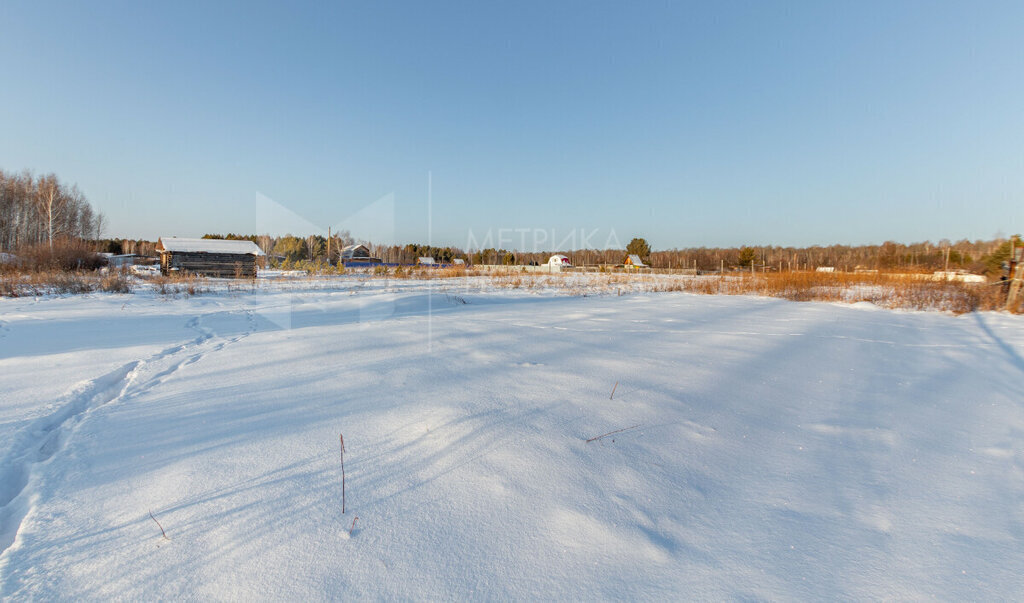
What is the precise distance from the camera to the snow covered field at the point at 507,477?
4.10 feet

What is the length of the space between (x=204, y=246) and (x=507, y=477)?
32.1m

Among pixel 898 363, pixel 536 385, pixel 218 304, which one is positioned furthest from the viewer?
pixel 218 304

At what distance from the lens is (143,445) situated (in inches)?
81.0

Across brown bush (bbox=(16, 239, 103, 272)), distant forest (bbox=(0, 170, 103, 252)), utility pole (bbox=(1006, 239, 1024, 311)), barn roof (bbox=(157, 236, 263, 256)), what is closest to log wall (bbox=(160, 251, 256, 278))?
barn roof (bbox=(157, 236, 263, 256))

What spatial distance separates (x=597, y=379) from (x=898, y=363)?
11.1 ft

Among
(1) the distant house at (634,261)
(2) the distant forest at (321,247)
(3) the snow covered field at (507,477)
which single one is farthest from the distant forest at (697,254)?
(3) the snow covered field at (507,477)

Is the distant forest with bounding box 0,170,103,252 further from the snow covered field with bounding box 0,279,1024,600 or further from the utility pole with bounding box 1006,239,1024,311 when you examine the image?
the utility pole with bounding box 1006,239,1024,311

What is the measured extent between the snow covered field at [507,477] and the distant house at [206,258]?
24529mm

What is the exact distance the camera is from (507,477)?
1.79m

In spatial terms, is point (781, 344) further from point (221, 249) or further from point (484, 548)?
point (221, 249)

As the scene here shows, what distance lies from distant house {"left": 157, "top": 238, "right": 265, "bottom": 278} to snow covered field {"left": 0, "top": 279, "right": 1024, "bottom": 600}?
24.5m

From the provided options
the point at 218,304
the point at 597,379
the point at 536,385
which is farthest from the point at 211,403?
the point at 218,304

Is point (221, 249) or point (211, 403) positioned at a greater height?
point (221, 249)

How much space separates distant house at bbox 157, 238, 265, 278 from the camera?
2447cm
